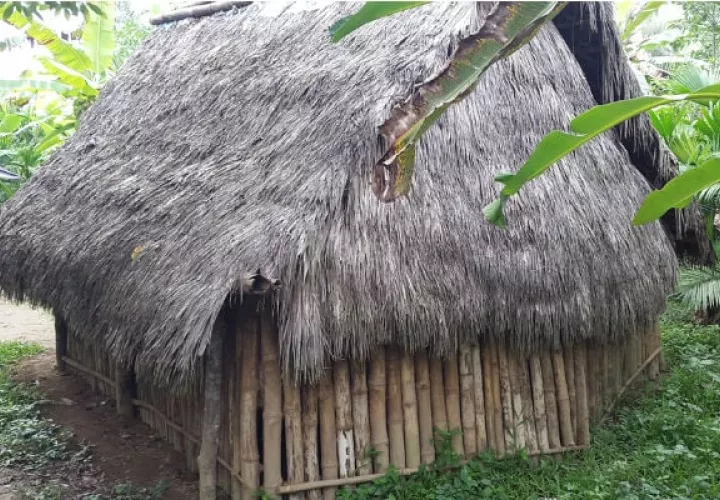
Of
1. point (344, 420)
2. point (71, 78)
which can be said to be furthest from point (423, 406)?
point (71, 78)

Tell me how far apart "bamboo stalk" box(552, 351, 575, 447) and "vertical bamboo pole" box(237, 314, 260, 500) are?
2.23 m

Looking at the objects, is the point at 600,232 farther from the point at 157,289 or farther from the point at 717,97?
the point at 157,289

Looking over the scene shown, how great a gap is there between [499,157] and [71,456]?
4144 mm

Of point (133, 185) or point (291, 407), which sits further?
point (133, 185)

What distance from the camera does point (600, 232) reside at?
541 cm

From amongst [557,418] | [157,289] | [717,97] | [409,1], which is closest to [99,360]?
[157,289]

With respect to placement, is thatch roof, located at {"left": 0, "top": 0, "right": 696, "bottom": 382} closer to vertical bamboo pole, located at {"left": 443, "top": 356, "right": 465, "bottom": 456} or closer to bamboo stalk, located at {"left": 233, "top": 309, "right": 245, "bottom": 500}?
vertical bamboo pole, located at {"left": 443, "top": 356, "right": 465, "bottom": 456}

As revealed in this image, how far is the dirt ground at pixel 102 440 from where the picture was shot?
5.66 m

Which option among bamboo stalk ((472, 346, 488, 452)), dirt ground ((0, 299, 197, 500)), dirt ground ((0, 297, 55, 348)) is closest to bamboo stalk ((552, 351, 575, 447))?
bamboo stalk ((472, 346, 488, 452))

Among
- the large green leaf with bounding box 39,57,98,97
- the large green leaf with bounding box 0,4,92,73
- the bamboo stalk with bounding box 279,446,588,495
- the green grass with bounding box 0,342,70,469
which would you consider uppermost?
the large green leaf with bounding box 0,4,92,73

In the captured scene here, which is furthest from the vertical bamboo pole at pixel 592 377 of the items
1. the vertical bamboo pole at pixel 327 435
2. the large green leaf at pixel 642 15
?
the large green leaf at pixel 642 15

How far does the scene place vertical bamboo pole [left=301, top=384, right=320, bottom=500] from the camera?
185 inches

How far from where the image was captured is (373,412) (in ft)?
16.0

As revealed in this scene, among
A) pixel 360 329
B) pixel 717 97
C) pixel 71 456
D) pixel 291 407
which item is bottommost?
pixel 71 456
